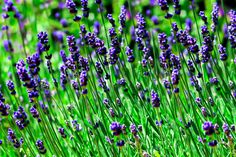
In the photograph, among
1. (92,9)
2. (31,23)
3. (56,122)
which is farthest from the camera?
(92,9)

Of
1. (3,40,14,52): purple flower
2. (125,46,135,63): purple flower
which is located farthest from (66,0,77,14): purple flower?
(3,40,14,52): purple flower

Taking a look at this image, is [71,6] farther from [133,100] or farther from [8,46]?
[8,46]

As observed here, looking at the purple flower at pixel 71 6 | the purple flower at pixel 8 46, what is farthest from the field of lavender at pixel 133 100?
the purple flower at pixel 8 46

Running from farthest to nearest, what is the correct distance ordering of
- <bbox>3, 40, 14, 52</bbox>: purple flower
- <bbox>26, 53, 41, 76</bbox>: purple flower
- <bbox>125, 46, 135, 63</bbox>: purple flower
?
<bbox>3, 40, 14, 52</bbox>: purple flower → <bbox>125, 46, 135, 63</bbox>: purple flower → <bbox>26, 53, 41, 76</bbox>: purple flower

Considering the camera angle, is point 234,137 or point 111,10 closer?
point 234,137

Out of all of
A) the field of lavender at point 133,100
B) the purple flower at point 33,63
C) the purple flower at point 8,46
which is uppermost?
the purple flower at point 8,46

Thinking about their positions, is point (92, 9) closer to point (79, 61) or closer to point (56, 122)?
point (56, 122)

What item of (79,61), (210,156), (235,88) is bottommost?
(210,156)

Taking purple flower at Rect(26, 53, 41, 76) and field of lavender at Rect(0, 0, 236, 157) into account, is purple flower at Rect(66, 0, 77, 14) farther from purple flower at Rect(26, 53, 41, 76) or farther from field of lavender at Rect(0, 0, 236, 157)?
purple flower at Rect(26, 53, 41, 76)

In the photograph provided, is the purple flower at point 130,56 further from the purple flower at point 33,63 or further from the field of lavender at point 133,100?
the purple flower at point 33,63

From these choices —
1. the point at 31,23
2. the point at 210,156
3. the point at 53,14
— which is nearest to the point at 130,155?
the point at 210,156

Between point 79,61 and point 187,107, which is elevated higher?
point 79,61
